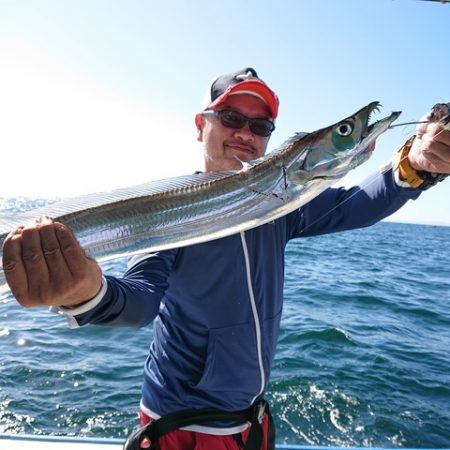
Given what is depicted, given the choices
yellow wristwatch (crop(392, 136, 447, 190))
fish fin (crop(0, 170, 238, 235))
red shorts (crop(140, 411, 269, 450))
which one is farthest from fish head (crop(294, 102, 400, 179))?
red shorts (crop(140, 411, 269, 450))

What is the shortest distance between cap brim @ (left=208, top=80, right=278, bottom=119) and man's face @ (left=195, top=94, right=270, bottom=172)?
26mm

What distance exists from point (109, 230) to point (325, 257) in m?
20.5

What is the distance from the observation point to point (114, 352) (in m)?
7.01

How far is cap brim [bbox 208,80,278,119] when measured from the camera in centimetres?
270

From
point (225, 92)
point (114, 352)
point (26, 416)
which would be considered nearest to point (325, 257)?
point (114, 352)

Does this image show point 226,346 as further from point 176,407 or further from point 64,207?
point 64,207

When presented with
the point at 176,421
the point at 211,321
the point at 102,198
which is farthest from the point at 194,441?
the point at 102,198

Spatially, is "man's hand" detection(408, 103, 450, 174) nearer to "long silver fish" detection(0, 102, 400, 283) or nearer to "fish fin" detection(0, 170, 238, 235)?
"long silver fish" detection(0, 102, 400, 283)

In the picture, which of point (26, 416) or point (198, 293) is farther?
point (26, 416)

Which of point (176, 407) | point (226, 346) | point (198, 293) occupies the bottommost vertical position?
point (176, 407)

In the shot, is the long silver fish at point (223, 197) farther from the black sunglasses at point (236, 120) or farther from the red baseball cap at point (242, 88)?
the red baseball cap at point (242, 88)

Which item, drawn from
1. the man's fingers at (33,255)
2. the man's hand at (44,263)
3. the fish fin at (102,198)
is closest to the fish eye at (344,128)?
the fish fin at (102,198)

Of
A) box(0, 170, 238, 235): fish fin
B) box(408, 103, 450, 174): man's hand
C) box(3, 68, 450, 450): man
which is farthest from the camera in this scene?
box(3, 68, 450, 450): man

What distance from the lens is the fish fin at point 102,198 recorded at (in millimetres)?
1807
